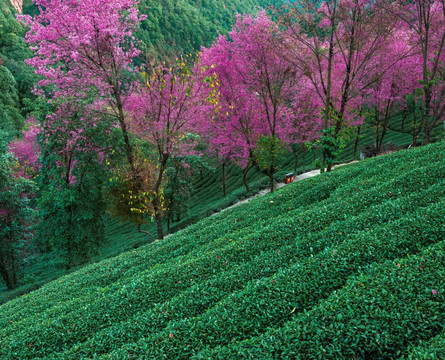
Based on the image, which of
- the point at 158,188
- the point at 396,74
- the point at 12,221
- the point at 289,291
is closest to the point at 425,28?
the point at 396,74

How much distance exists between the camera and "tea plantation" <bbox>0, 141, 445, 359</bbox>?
4.44m

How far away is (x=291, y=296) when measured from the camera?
5633 millimetres

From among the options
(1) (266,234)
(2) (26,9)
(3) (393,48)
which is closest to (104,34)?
(1) (266,234)

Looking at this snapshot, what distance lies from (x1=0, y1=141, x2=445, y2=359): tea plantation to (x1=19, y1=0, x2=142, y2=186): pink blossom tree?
8874 millimetres

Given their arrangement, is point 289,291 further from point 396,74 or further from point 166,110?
point 396,74

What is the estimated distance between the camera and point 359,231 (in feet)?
23.6

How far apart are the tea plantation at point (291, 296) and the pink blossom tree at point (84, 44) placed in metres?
8.87

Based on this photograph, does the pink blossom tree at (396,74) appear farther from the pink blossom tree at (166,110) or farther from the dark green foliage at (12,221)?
the dark green foliage at (12,221)

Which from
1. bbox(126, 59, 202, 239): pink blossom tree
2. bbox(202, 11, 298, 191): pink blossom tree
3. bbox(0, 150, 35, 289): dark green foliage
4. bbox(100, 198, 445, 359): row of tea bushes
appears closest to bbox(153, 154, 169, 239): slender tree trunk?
bbox(126, 59, 202, 239): pink blossom tree

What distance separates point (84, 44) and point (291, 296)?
Result: 1394 cm

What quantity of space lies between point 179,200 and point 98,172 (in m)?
11.1

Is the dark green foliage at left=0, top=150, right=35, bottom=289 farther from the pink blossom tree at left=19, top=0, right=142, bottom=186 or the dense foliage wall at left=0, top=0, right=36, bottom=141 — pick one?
the dense foliage wall at left=0, top=0, right=36, bottom=141

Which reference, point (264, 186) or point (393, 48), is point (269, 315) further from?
point (393, 48)

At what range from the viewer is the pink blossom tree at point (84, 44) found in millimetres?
12742
